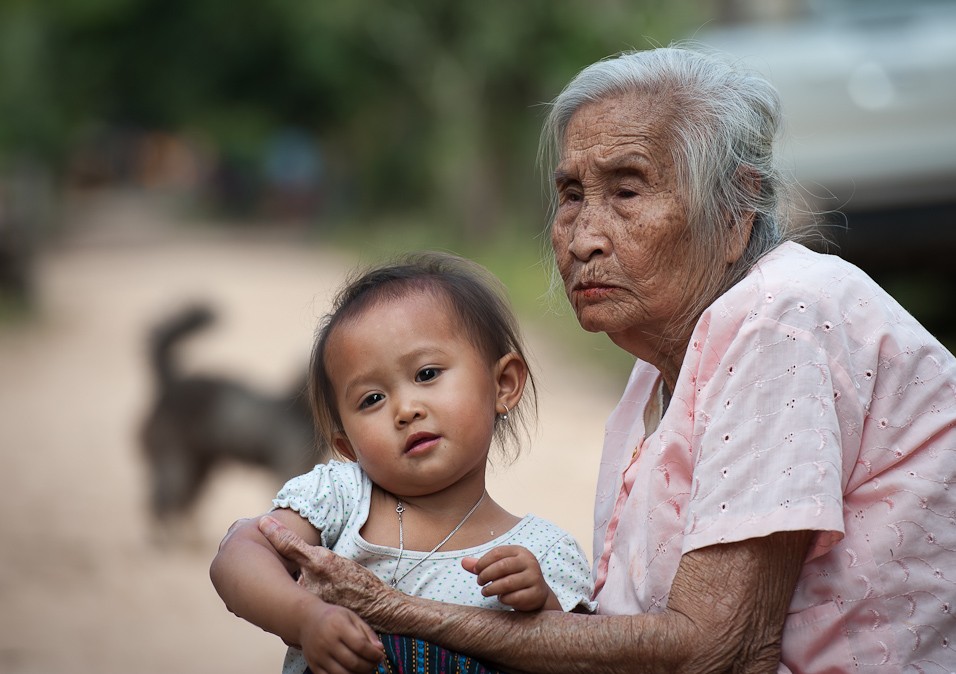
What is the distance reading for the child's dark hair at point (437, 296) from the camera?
2.53 m

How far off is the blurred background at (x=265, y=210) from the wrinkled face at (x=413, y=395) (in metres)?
0.44

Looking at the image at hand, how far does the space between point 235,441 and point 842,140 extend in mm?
4089

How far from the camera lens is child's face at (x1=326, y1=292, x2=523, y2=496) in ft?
7.84

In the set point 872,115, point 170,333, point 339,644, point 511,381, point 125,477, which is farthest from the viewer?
point 125,477

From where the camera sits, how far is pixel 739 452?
2160 millimetres

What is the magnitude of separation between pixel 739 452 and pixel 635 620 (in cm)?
35

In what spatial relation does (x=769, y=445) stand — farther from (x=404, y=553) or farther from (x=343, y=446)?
(x=343, y=446)

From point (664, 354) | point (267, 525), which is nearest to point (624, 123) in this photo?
point (664, 354)

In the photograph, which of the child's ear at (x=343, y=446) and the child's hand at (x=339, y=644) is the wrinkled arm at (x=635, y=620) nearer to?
the child's hand at (x=339, y=644)

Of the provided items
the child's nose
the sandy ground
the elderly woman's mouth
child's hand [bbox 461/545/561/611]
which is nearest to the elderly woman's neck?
the elderly woman's mouth

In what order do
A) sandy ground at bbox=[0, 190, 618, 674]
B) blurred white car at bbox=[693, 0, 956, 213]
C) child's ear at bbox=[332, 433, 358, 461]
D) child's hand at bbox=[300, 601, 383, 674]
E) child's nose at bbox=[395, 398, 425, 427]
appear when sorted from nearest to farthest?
child's hand at bbox=[300, 601, 383, 674], child's nose at bbox=[395, 398, 425, 427], child's ear at bbox=[332, 433, 358, 461], sandy ground at bbox=[0, 190, 618, 674], blurred white car at bbox=[693, 0, 956, 213]

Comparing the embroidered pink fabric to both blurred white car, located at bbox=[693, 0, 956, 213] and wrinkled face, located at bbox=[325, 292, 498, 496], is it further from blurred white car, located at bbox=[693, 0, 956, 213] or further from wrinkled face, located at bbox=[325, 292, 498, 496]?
blurred white car, located at bbox=[693, 0, 956, 213]

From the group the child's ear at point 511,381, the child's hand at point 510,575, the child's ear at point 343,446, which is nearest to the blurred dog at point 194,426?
the child's ear at point 343,446

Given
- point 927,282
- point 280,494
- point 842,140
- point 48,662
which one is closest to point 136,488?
point 48,662
